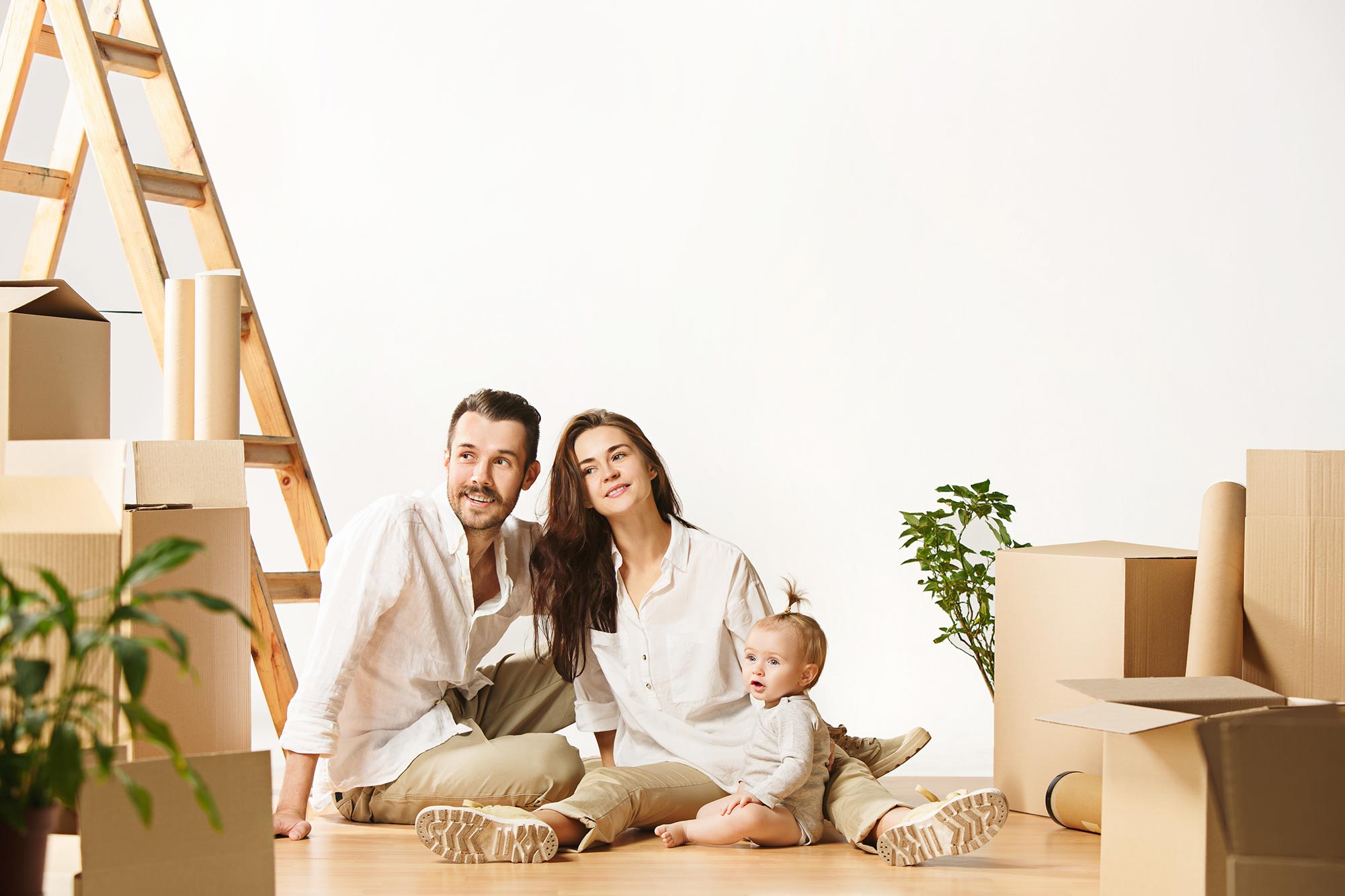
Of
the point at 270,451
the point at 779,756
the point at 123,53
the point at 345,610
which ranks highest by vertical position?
the point at 123,53

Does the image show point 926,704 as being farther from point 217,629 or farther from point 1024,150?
point 217,629

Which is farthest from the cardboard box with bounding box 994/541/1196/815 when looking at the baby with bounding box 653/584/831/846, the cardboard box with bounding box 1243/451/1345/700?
the baby with bounding box 653/584/831/846

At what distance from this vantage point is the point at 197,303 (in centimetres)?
193

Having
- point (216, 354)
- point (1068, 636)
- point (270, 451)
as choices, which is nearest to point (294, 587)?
point (270, 451)

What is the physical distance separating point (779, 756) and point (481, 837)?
514 mm

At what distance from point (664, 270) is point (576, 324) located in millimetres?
275

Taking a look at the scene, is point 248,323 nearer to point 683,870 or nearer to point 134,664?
point 683,870

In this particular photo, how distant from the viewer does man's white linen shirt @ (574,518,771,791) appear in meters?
2.22

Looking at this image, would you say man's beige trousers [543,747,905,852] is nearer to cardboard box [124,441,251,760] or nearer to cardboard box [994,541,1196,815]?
cardboard box [994,541,1196,815]

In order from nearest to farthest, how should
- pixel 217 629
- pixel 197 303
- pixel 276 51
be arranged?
pixel 217 629
pixel 197 303
pixel 276 51

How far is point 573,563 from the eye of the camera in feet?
7.58

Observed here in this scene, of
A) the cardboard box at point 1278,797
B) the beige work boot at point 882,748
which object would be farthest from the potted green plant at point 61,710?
the beige work boot at point 882,748

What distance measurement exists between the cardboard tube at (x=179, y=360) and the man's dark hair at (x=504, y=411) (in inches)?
19.3

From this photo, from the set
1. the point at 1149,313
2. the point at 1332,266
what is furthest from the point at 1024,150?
the point at 1332,266
